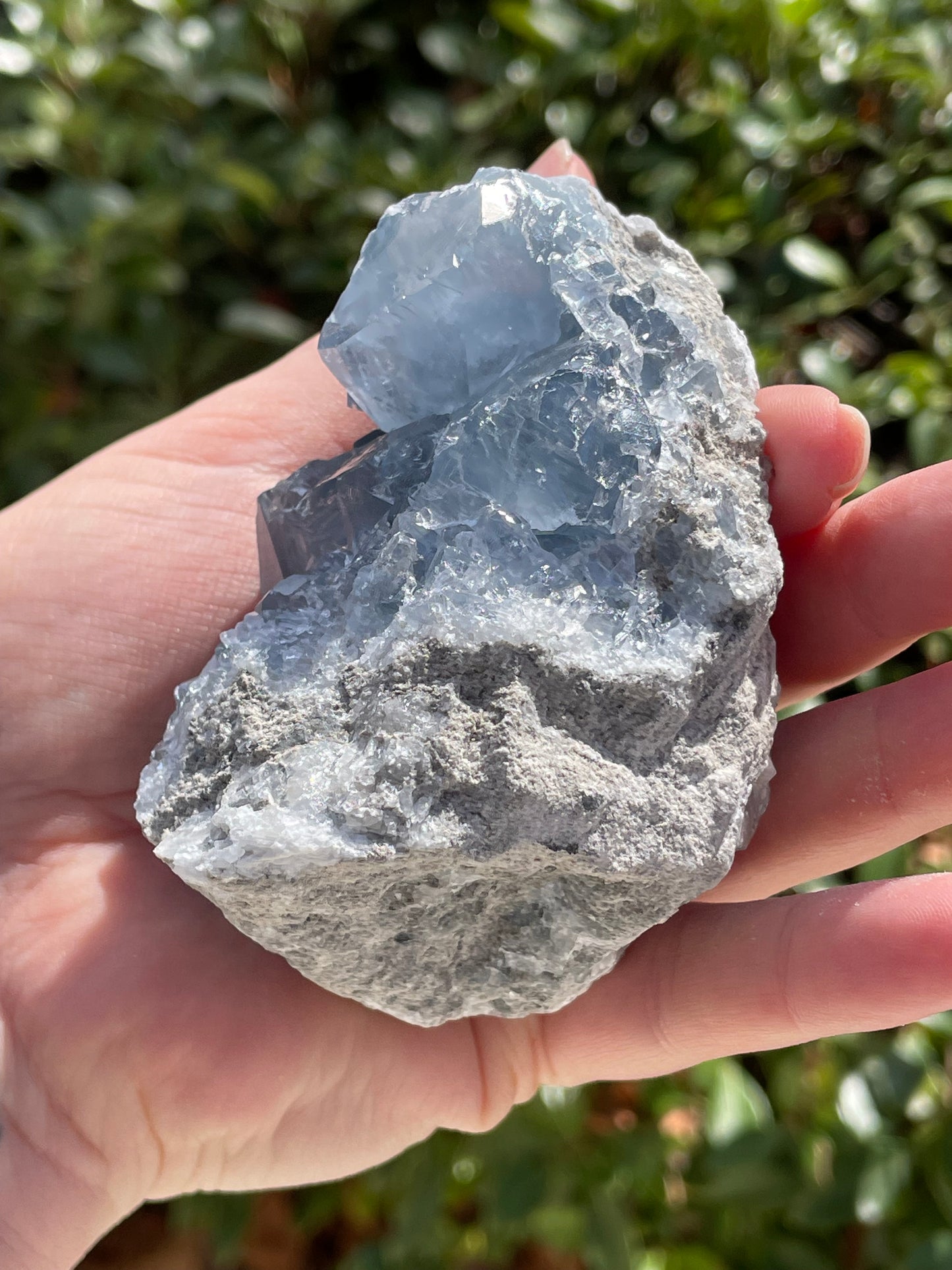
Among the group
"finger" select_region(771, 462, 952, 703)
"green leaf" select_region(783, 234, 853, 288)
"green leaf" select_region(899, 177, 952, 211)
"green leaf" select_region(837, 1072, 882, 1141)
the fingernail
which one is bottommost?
"green leaf" select_region(837, 1072, 882, 1141)

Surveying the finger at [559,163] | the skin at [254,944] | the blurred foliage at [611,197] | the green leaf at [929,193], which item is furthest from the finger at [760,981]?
the green leaf at [929,193]

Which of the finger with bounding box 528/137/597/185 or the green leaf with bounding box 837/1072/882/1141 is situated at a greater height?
the finger with bounding box 528/137/597/185

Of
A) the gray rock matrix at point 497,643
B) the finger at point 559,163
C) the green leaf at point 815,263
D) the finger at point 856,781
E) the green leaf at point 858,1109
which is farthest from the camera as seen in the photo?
the green leaf at point 815,263

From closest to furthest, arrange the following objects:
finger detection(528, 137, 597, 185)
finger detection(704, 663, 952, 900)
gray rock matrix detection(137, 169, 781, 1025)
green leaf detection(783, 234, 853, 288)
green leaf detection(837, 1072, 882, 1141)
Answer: gray rock matrix detection(137, 169, 781, 1025), finger detection(704, 663, 952, 900), finger detection(528, 137, 597, 185), green leaf detection(837, 1072, 882, 1141), green leaf detection(783, 234, 853, 288)

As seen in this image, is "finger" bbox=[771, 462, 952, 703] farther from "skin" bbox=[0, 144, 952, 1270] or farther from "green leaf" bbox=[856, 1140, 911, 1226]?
"green leaf" bbox=[856, 1140, 911, 1226]

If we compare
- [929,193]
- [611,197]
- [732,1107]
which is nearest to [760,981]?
[732,1107]

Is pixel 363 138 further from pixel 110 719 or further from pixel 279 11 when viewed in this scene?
pixel 110 719

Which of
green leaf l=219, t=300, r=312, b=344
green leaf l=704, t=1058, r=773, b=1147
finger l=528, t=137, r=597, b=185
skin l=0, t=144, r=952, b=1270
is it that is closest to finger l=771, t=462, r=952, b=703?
skin l=0, t=144, r=952, b=1270

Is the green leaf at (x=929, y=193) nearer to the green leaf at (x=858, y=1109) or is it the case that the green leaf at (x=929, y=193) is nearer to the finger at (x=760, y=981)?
the finger at (x=760, y=981)

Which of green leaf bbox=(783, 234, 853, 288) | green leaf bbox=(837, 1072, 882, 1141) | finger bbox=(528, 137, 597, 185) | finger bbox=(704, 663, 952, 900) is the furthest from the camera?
green leaf bbox=(783, 234, 853, 288)
